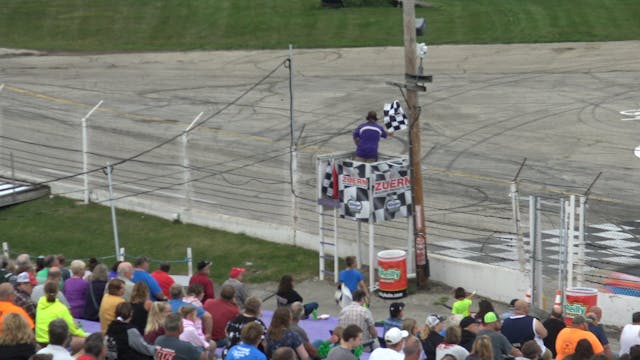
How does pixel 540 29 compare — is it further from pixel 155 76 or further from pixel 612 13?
pixel 155 76

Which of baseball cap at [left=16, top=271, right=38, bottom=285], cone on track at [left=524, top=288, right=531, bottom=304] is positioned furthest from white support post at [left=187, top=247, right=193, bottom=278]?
cone on track at [left=524, top=288, right=531, bottom=304]

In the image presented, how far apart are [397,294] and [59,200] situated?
10.2 m

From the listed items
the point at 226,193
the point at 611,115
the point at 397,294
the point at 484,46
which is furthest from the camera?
the point at 484,46

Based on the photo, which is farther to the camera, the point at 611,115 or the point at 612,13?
the point at 612,13

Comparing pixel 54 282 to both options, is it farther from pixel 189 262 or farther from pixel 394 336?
pixel 189 262

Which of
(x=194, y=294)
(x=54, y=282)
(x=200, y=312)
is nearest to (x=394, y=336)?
(x=200, y=312)

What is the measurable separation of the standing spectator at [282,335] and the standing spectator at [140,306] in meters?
1.70

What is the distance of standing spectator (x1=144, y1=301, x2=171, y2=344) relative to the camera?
12.2 metres

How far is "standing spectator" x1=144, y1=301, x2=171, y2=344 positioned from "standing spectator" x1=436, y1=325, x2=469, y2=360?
122 inches

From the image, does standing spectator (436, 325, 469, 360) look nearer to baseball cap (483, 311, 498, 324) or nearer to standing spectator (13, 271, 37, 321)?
baseball cap (483, 311, 498, 324)

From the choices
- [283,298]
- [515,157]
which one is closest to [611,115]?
[515,157]

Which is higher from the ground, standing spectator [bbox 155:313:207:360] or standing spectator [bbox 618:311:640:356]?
standing spectator [bbox 155:313:207:360]

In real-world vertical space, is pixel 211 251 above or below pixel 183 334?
below

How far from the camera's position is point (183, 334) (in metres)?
12.1
